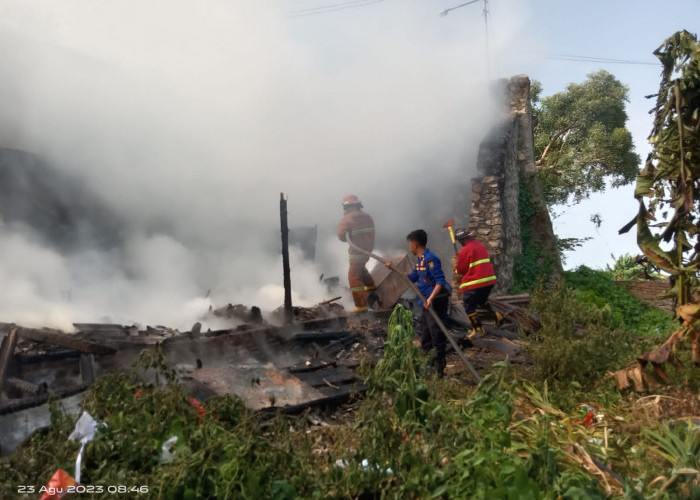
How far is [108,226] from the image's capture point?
418 inches

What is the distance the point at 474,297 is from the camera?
26.5 ft

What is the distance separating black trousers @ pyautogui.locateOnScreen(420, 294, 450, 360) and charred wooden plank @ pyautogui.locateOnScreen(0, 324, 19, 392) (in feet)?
14.6

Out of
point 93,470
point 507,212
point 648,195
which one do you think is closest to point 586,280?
point 507,212

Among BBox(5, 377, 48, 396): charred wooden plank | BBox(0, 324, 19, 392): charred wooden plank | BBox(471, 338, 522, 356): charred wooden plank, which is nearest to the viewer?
BBox(5, 377, 48, 396): charred wooden plank

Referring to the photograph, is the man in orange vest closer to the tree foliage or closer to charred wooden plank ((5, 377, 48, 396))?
the tree foliage

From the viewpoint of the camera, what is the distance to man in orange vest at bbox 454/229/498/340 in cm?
796

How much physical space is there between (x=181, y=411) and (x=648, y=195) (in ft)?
11.5

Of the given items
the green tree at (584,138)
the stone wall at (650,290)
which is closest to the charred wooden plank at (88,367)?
the stone wall at (650,290)

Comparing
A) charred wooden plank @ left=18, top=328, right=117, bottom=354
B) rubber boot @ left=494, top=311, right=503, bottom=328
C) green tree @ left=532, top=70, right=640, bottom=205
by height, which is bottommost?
rubber boot @ left=494, top=311, right=503, bottom=328

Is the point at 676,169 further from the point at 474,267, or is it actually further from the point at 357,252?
the point at 357,252

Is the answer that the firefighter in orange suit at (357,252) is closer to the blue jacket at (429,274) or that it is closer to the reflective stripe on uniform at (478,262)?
the reflective stripe on uniform at (478,262)

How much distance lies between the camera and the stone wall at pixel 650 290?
43.1ft

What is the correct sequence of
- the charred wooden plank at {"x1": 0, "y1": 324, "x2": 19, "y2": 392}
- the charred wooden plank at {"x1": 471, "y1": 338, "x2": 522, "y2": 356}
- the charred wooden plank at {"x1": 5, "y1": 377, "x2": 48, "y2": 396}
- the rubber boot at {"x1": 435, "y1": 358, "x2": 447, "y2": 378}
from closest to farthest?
the charred wooden plank at {"x1": 5, "y1": 377, "x2": 48, "y2": 396}
the charred wooden plank at {"x1": 0, "y1": 324, "x2": 19, "y2": 392}
the rubber boot at {"x1": 435, "y1": 358, "x2": 447, "y2": 378}
the charred wooden plank at {"x1": 471, "y1": 338, "x2": 522, "y2": 356}

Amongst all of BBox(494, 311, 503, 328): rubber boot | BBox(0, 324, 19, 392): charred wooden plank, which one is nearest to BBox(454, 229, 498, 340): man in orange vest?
BBox(494, 311, 503, 328): rubber boot
